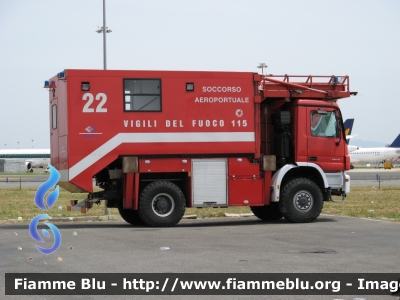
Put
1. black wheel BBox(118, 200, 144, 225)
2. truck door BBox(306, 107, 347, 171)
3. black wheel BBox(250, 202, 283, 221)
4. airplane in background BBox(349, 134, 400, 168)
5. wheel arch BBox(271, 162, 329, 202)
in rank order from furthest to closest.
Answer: airplane in background BBox(349, 134, 400, 168), black wheel BBox(250, 202, 283, 221), truck door BBox(306, 107, 347, 171), black wheel BBox(118, 200, 144, 225), wheel arch BBox(271, 162, 329, 202)

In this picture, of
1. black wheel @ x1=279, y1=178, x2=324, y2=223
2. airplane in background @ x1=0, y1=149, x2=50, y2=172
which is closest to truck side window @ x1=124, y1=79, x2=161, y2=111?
black wheel @ x1=279, y1=178, x2=324, y2=223

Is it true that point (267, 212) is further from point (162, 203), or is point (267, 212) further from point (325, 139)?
point (162, 203)

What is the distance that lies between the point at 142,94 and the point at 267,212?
4988mm

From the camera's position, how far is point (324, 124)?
1872 centimetres

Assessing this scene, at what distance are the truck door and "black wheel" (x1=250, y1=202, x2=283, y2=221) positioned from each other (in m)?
1.75

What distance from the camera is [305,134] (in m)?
18.5

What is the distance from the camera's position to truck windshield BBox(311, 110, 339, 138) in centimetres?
1858

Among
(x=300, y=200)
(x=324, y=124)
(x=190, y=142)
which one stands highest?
(x=324, y=124)

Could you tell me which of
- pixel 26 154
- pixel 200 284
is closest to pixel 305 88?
pixel 200 284

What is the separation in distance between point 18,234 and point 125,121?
3595 millimetres

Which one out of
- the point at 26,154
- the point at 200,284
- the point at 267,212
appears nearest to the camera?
the point at 200,284

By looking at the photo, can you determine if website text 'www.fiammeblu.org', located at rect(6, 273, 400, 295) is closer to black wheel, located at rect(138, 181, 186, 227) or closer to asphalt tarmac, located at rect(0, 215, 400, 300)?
asphalt tarmac, located at rect(0, 215, 400, 300)

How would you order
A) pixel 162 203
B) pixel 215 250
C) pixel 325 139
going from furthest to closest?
pixel 325 139, pixel 162 203, pixel 215 250

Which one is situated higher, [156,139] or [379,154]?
[156,139]
